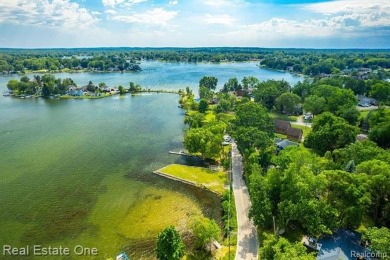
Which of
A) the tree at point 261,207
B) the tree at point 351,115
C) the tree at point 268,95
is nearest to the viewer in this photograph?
the tree at point 261,207

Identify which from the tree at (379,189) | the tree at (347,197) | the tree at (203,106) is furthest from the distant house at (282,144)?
the tree at (203,106)

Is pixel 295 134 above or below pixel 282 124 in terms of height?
below

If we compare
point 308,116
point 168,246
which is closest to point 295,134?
point 308,116

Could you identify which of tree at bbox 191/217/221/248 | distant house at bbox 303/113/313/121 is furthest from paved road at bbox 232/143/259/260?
distant house at bbox 303/113/313/121

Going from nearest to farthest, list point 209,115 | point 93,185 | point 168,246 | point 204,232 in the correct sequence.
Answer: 1. point 168,246
2. point 204,232
3. point 93,185
4. point 209,115

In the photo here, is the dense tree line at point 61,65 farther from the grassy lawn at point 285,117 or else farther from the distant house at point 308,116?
the distant house at point 308,116

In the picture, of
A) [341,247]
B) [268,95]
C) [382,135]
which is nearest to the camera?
[341,247]

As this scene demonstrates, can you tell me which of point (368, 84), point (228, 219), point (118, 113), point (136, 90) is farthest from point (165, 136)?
point (368, 84)

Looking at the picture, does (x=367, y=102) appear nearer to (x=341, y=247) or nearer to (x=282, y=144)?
(x=282, y=144)
